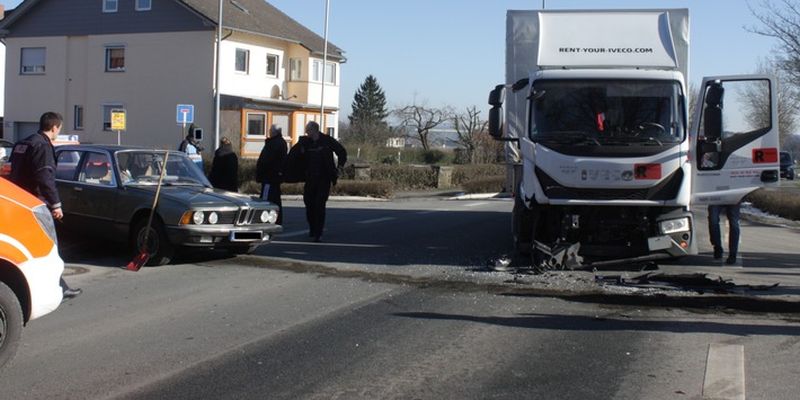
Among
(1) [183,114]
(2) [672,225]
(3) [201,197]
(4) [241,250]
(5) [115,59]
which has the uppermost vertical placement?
→ (5) [115,59]

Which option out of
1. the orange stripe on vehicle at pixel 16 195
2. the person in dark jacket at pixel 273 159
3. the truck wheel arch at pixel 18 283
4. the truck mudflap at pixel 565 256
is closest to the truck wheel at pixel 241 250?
the person in dark jacket at pixel 273 159

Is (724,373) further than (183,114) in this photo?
No

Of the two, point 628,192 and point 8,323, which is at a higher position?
point 628,192

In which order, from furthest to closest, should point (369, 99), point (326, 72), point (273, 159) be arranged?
1. point (369, 99)
2. point (326, 72)
3. point (273, 159)

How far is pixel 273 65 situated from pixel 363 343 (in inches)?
1619

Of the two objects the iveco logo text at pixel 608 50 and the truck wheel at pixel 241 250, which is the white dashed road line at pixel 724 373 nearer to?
the iveco logo text at pixel 608 50

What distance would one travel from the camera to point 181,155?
11.9m

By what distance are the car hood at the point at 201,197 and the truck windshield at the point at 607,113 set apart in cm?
386

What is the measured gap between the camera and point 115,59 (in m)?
44.9

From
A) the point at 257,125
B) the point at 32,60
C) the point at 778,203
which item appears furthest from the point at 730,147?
the point at 32,60

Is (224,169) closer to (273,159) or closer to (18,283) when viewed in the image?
(273,159)

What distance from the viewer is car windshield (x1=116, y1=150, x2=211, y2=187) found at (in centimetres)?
1111

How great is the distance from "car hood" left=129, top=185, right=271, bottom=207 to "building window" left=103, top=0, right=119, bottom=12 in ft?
121

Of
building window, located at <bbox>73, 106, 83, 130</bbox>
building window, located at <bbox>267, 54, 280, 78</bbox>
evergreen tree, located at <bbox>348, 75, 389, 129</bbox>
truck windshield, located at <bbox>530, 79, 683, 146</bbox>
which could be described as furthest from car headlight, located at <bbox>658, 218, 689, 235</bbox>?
evergreen tree, located at <bbox>348, 75, 389, 129</bbox>
